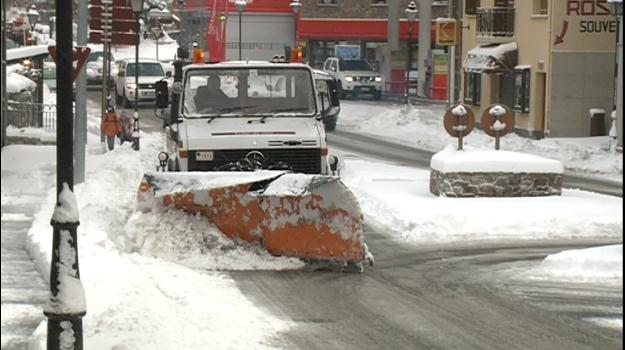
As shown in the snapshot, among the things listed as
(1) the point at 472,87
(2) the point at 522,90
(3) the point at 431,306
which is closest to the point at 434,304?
(3) the point at 431,306

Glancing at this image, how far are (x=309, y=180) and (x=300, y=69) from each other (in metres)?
2.80

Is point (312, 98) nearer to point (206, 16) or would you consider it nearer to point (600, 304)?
point (600, 304)

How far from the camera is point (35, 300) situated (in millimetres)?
10180

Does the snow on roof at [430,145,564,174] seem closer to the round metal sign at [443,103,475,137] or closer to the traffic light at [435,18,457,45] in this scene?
the round metal sign at [443,103,475,137]

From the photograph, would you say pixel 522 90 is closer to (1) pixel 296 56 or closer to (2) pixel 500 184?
(2) pixel 500 184

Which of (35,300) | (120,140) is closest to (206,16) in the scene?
(120,140)

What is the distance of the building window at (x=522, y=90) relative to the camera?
39125mm

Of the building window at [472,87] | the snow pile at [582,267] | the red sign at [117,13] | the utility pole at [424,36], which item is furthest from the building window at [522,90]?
the snow pile at [582,267]

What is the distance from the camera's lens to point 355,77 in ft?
189

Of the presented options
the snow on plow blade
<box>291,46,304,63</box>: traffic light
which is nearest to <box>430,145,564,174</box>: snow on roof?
<box>291,46,304,63</box>: traffic light

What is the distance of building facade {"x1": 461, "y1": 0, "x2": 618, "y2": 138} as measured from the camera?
37031 millimetres

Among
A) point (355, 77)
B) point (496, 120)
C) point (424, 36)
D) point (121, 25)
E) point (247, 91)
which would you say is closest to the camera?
point (247, 91)

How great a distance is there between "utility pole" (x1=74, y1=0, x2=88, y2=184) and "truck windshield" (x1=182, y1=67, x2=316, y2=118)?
429 centimetres

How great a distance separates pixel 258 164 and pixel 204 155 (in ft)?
2.12
